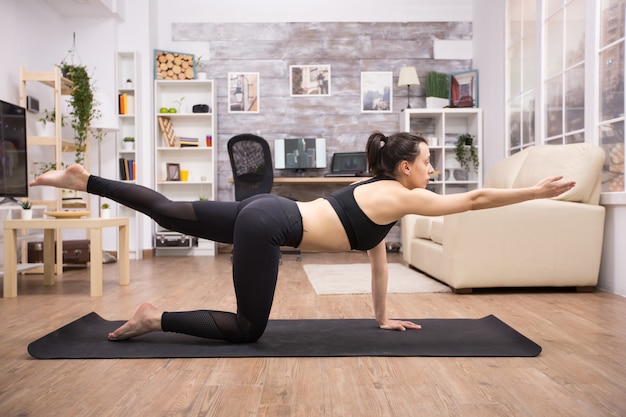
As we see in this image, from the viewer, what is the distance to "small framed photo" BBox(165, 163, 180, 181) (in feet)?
22.5

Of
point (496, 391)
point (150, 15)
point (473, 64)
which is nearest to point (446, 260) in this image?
point (496, 391)

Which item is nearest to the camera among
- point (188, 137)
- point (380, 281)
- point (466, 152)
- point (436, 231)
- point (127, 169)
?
point (380, 281)

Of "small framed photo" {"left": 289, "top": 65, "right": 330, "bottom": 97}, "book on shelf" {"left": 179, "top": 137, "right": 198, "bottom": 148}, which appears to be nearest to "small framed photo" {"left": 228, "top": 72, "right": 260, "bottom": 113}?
"small framed photo" {"left": 289, "top": 65, "right": 330, "bottom": 97}

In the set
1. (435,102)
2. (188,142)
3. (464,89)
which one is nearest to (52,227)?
(188,142)

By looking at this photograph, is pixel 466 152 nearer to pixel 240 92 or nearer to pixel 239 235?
pixel 240 92

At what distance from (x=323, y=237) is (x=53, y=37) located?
5.21 metres

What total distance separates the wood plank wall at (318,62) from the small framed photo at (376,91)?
53 millimetres

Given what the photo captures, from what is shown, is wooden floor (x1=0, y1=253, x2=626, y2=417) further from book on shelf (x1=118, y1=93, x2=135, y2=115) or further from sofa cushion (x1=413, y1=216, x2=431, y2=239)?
book on shelf (x1=118, y1=93, x2=135, y2=115)

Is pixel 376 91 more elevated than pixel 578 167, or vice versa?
pixel 376 91

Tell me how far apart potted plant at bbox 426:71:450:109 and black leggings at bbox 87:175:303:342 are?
5.09 m

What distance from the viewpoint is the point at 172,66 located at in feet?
22.4

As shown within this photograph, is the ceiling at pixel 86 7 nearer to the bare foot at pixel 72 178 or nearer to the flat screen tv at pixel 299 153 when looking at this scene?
the flat screen tv at pixel 299 153

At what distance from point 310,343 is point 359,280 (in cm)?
203

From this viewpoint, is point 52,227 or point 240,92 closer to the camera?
point 52,227
